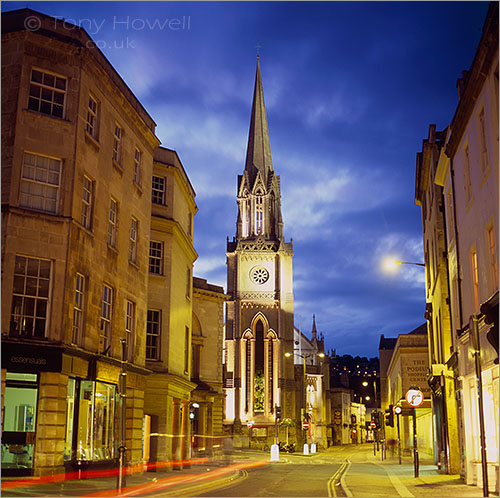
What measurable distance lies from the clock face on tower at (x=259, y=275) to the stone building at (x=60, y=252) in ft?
253

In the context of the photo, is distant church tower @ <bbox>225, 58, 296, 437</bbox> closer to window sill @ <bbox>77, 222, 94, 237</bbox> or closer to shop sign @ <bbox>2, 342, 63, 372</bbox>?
window sill @ <bbox>77, 222, 94, 237</bbox>

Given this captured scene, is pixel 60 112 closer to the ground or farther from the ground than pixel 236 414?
farther from the ground

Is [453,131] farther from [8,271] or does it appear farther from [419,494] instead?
[8,271]

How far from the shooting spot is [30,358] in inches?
753

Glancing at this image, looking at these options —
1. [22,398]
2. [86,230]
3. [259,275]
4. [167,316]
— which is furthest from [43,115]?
[259,275]

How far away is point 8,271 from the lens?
1941cm

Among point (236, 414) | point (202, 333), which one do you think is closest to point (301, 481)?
point (202, 333)

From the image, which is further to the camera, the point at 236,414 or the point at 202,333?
the point at 236,414

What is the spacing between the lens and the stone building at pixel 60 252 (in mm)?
19281

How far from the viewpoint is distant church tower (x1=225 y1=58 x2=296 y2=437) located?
9681cm

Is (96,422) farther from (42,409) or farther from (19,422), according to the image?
(19,422)

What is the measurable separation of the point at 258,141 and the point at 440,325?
89174 mm

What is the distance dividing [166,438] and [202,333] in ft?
64.4

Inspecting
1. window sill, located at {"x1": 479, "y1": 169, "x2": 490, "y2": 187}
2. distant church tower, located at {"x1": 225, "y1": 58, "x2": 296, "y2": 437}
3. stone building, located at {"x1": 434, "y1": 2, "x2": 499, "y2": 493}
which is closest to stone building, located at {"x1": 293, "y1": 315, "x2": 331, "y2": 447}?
distant church tower, located at {"x1": 225, "y1": 58, "x2": 296, "y2": 437}
